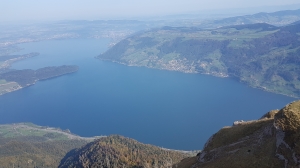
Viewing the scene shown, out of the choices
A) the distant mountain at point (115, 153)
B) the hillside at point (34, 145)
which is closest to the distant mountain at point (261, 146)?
the distant mountain at point (115, 153)

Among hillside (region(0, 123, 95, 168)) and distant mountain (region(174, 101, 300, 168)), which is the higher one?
distant mountain (region(174, 101, 300, 168))

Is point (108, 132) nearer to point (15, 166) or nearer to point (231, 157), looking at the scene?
point (15, 166)

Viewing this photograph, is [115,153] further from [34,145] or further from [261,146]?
[261,146]

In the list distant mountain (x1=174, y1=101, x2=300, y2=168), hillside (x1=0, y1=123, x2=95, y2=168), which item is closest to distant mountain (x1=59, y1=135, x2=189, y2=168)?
hillside (x1=0, y1=123, x2=95, y2=168)

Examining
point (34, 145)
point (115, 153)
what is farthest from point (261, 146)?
point (34, 145)

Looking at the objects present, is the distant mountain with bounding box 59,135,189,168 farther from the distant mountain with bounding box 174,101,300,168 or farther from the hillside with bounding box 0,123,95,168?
the distant mountain with bounding box 174,101,300,168
